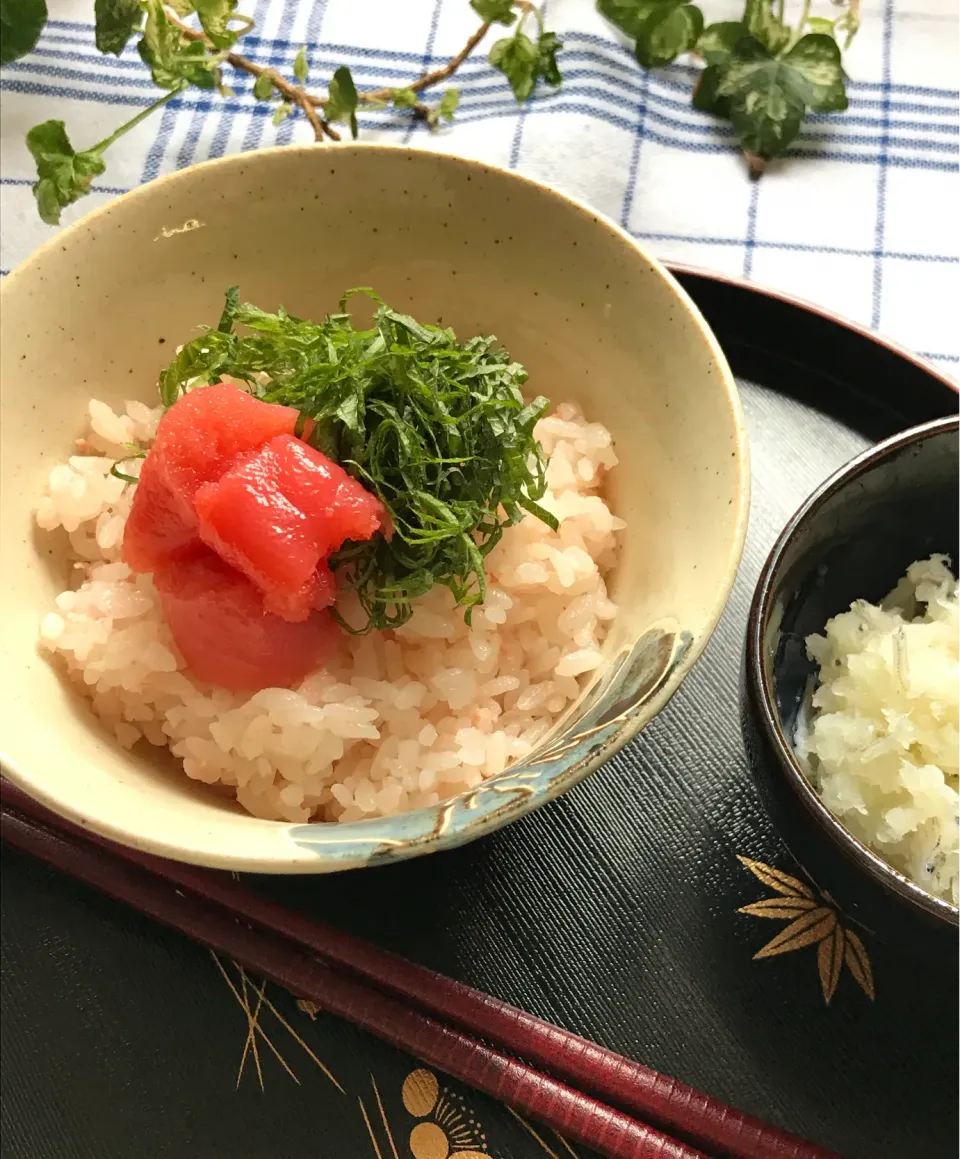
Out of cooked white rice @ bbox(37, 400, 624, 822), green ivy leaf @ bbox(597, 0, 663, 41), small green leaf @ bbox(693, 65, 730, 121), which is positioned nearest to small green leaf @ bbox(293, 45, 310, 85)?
green ivy leaf @ bbox(597, 0, 663, 41)

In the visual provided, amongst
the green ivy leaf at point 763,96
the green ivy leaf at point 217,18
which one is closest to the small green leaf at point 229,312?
the green ivy leaf at point 217,18

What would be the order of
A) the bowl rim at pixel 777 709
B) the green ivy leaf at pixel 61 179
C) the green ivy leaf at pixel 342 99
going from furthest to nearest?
the green ivy leaf at pixel 342 99 → the green ivy leaf at pixel 61 179 → the bowl rim at pixel 777 709

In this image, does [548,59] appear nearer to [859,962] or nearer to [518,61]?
[518,61]

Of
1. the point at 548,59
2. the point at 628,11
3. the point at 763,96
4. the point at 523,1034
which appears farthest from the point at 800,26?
the point at 523,1034

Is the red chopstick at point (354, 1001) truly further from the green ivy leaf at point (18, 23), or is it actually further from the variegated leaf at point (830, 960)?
the green ivy leaf at point (18, 23)

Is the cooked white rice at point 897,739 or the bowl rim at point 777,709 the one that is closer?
the bowl rim at point 777,709

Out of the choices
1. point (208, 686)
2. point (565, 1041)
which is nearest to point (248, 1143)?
point (565, 1041)

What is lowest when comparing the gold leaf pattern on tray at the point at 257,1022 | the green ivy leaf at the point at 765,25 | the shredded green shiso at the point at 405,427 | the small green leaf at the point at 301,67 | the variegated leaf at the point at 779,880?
the gold leaf pattern on tray at the point at 257,1022

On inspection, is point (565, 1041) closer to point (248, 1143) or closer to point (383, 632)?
point (248, 1143)
